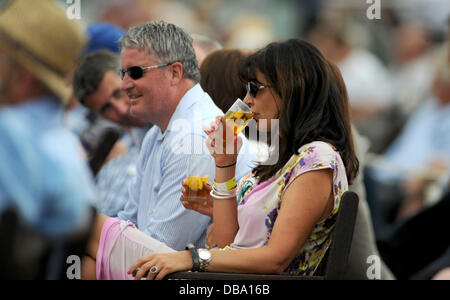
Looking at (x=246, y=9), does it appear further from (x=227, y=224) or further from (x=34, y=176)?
(x=34, y=176)

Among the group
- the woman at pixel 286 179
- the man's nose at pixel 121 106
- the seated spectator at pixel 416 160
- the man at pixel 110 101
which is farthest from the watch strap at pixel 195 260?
the seated spectator at pixel 416 160

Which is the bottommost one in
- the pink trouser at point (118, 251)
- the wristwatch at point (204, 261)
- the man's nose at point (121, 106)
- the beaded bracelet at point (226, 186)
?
the pink trouser at point (118, 251)

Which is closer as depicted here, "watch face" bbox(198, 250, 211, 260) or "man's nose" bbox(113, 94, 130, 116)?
"watch face" bbox(198, 250, 211, 260)

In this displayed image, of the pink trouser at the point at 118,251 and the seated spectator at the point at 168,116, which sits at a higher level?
the seated spectator at the point at 168,116

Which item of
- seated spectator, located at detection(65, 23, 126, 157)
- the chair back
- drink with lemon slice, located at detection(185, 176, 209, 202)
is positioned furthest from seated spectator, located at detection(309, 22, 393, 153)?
the chair back

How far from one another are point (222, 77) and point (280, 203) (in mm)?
962

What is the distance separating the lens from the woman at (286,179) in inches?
100

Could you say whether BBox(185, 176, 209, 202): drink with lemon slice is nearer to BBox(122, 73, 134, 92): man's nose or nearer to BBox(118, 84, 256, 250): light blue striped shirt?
BBox(118, 84, 256, 250): light blue striped shirt

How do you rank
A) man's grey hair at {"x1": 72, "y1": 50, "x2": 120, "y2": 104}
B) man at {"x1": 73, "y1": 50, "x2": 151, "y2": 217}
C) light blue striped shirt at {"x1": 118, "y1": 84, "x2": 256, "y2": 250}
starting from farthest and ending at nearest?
1. man's grey hair at {"x1": 72, "y1": 50, "x2": 120, "y2": 104}
2. man at {"x1": 73, "y1": 50, "x2": 151, "y2": 217}
3. light blue striped shirt at {"x1": 118, "y1": 84, "x2": 256, "y2": 250}

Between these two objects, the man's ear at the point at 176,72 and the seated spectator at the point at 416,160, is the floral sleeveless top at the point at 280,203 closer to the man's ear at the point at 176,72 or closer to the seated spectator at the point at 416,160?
the man's ear at the point at 176,72

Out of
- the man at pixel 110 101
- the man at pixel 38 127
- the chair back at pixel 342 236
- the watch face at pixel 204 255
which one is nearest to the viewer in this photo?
the man at pixel 38 127

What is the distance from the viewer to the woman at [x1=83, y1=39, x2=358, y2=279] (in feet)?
8.34

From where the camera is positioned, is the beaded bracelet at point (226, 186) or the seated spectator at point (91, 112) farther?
the seated spectator at point (91, 112)

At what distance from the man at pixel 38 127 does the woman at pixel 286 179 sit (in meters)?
0.89
